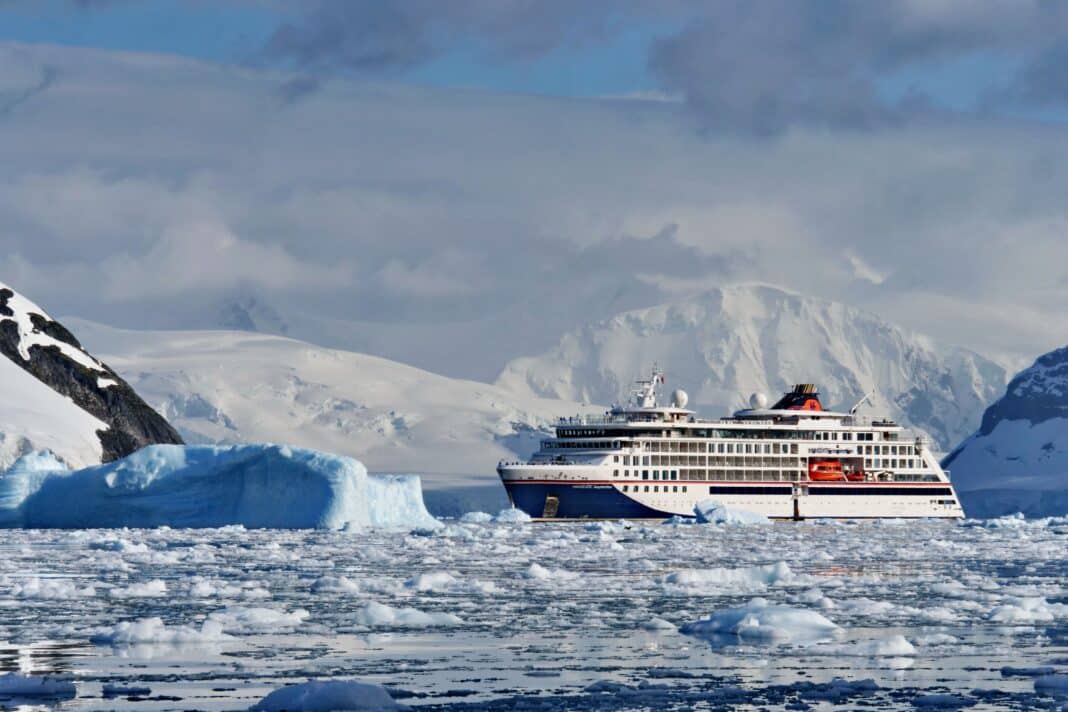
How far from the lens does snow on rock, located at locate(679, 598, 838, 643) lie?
25.0 metres

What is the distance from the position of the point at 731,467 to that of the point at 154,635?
77.6 meters

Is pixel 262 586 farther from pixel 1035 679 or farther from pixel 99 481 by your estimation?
pixel 99 481

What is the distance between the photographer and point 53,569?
133 feet

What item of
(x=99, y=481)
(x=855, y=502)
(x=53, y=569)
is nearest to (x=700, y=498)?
(x=855, y=502)

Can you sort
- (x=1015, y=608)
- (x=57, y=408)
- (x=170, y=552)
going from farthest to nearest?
(x=57, y=408) → (x=170, y=552) → (x=1015, y=608)

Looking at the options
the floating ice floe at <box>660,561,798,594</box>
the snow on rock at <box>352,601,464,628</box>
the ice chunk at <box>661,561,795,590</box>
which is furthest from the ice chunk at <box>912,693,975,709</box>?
the ice chunk at <box>661,561,795,590</box>

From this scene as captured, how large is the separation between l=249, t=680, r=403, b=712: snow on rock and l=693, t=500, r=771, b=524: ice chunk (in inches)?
2662

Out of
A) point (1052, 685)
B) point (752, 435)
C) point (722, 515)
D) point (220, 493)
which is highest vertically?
point (752, 435)

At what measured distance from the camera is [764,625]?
993 inches

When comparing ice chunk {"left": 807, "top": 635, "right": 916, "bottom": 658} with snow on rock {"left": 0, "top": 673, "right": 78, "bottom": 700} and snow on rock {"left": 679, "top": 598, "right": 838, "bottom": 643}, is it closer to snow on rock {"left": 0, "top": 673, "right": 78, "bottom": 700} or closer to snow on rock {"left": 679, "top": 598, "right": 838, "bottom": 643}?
snow on rock {"left": 679, "top": 598, "right": 838, "bottom": 643}

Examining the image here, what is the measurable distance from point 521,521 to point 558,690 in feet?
229

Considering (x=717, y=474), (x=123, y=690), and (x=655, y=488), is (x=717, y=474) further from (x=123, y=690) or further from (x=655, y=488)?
(x=123, y=690)

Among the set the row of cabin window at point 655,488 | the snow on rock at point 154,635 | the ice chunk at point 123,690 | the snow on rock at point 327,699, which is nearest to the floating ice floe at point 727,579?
the snow on rock at point 154,635

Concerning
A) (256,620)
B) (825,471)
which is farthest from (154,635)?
(825,471)
